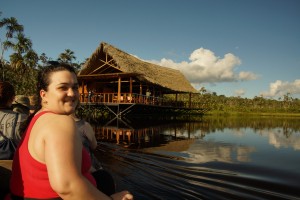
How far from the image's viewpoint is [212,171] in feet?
18.1

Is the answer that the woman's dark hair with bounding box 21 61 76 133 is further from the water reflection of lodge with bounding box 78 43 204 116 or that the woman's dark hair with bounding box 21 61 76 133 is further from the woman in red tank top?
the water reflection of lodge with bounding box 78 43 204 116

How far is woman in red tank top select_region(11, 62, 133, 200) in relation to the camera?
3.91 ft

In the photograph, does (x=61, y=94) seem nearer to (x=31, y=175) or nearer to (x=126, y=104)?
(x=31, y=175)

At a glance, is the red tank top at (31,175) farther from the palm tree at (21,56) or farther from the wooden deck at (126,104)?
the palm tree at (21,56)

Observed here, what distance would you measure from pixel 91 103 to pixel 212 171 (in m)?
15.2

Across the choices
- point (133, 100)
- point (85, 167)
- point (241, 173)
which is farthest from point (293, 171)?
point (133, 100)

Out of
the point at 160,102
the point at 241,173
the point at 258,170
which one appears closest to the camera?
the point at 241,173

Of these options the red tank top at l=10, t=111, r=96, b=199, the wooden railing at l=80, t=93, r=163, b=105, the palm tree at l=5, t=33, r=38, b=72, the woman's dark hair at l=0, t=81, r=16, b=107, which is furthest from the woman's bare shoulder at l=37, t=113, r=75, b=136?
the palm tree at l=5, t=33, r=38, b=72

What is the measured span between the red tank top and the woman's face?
128mm

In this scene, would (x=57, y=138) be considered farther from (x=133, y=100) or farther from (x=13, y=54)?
(x=13, y=54)

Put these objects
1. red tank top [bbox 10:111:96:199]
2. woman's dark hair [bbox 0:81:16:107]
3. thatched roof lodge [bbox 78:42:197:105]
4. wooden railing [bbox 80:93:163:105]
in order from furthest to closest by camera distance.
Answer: thatched roof lodge [bbox 78:42:197:105] → wooden railing [bbox 80:93:163:105] → woman's dark hair [bbox 0:81:16:107] → red tank top [bbox 10:111:96:199]

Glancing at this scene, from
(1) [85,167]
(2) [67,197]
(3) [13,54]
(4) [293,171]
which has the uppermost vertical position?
(3) [13,54]

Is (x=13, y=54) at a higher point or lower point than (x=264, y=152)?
higher

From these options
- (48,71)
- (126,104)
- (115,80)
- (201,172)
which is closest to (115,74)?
(126,104)
